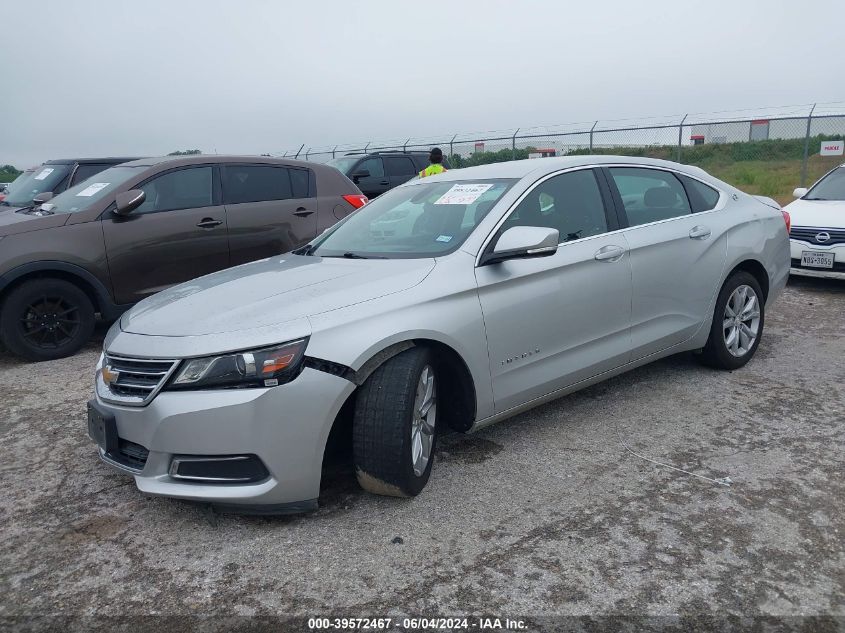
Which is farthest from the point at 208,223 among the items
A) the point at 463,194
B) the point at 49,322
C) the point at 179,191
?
the point at 463,194

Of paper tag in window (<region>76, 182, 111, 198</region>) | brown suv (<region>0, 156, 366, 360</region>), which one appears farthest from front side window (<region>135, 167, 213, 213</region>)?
paper tag in window (<region>76, 182, 111, 198</region>)

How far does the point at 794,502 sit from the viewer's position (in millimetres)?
3193

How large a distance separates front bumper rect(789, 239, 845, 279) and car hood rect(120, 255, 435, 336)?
552 centimetres

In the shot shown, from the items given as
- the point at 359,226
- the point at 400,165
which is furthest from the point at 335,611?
the point at 400,165

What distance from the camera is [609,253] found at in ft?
13.6

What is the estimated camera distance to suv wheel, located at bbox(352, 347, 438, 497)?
10.1 ft

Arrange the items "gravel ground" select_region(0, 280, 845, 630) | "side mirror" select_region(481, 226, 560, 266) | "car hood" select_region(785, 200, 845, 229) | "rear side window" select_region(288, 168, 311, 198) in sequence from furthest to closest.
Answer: "car hood" select_region(785, 200, 845, 229) → "rear side window" select_region(288, 168, 311, 198) → "side mirror" select_region(481, 226, 560, 266) → "gravel ground" select_region(0, 280, 845, 630)

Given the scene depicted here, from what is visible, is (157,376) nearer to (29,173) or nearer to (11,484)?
(11,484)

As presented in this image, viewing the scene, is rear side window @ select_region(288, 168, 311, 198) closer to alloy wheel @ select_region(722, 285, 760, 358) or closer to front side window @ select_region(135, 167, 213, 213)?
front side window @ select_region(135, 167, 213, 213)

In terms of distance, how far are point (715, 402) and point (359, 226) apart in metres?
2.48

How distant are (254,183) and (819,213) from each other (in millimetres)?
6213

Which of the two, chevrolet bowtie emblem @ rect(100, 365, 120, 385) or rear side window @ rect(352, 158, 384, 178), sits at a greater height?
rear side window @ rect(352, 158, 384, 178)

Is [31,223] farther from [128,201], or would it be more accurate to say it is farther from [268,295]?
[268,295]

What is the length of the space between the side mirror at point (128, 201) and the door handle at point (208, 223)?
0.55 metres
